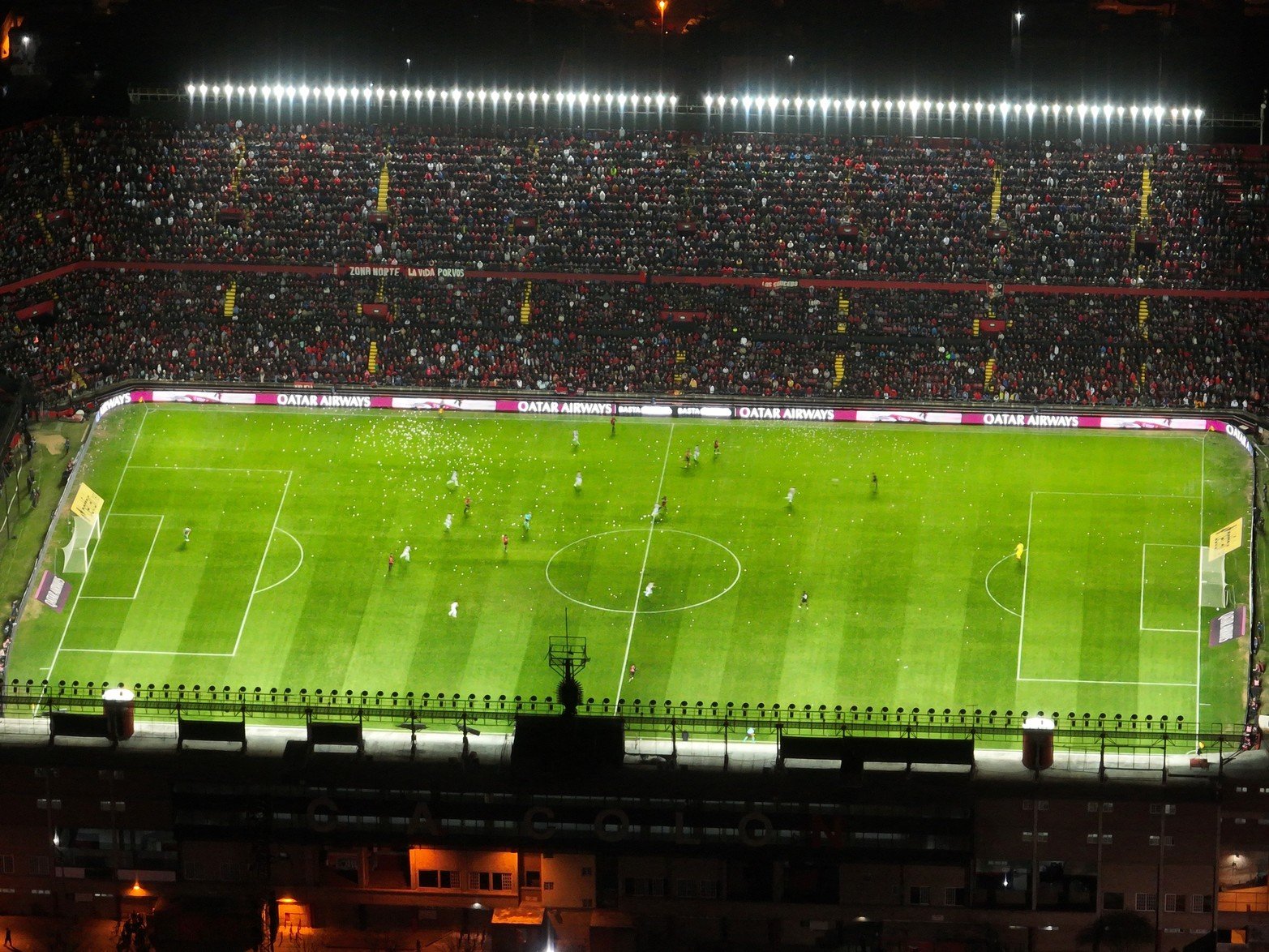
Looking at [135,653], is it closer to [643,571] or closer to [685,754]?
[643,571]

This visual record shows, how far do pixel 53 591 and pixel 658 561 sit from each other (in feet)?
85.6

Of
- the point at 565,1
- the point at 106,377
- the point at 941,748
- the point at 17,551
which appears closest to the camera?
the point at 941,748

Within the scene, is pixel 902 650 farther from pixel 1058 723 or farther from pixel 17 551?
pixel 17 551

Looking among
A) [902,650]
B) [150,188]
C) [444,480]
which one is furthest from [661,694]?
[150,188]

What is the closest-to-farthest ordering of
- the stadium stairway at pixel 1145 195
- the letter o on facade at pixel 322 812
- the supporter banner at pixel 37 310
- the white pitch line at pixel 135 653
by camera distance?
the letter o on facade at pixel 322 812
the white pitch line at pixel 135 653
the supporter banner at pixel 37 310
the stadium stairway at pixel 1145 195

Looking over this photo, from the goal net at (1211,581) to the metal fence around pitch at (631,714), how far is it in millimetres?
7887

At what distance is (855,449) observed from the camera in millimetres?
128125

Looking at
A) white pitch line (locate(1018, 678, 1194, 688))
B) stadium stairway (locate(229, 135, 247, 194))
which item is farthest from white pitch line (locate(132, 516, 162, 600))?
white pitch line (locate(1018, 678, 1194, 688))

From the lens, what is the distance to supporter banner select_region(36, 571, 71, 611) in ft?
391

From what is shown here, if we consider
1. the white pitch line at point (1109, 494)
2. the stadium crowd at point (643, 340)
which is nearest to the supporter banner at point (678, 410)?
the stadium crowd at point (643, 340)

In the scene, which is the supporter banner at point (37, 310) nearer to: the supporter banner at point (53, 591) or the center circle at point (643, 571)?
the supporter banner at point (53, 591)

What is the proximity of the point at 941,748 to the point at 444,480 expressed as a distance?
36.4 metres

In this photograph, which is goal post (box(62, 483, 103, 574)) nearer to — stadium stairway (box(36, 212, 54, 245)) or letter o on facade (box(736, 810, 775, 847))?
stadium stairway (box(36, 212, 54, 245))

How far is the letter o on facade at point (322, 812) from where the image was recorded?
98875 mm
